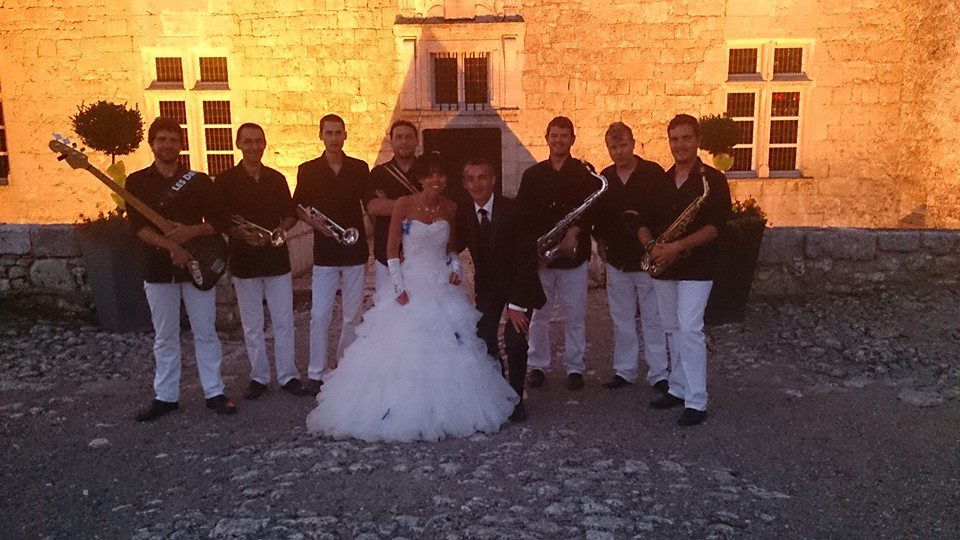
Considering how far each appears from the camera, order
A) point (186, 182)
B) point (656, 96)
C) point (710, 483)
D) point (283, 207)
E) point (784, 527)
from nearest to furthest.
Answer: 1. point (784, 527)
2. point (710, 483)
3. point (186, 182)
4. point (283, 207)
5. point (656, 96)

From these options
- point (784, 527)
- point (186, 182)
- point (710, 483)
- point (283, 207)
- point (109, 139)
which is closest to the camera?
point (784, 527)

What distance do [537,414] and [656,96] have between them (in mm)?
7157

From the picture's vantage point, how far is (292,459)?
3795mm

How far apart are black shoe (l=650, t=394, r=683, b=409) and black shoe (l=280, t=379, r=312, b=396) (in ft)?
7.95

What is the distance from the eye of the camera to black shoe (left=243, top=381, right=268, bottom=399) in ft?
16.1

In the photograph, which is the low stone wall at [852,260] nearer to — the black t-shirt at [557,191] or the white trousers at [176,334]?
the black t-shirt at [557,191]

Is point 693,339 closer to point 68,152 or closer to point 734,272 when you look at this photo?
point 734,272

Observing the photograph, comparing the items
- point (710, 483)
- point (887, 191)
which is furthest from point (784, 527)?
point (887, 191)

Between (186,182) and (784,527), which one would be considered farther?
(186,182)

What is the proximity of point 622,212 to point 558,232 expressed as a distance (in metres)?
0.50

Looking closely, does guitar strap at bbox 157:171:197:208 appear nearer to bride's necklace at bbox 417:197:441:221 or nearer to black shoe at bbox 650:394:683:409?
bride's necklace at bbox 417:197:441:221

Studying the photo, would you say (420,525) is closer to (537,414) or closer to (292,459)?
(292,459)

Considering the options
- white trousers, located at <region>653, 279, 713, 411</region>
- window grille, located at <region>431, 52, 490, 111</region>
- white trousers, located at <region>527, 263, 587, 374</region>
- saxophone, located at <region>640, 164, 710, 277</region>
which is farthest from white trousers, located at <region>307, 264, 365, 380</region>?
window grille, located at <region>431, 52, 490, 111</region>

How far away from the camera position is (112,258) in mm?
6492
